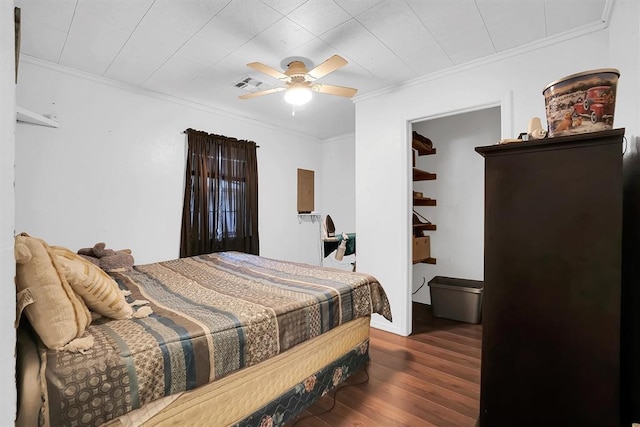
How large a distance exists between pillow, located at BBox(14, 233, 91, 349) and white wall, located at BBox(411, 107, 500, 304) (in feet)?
12.0

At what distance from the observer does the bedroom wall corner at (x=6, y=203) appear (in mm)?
531

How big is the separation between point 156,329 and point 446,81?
2966 mm

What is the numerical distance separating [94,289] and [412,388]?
2.02 meters

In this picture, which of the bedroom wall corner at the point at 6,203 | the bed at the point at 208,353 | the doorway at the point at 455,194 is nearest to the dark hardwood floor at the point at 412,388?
the bed at the point at 208,353

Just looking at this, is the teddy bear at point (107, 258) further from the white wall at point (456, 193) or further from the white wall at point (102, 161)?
the white wall at point (456, 193)

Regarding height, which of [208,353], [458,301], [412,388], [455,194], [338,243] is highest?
Result: [455,194]

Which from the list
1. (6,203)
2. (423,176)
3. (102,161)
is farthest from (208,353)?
(423,176)

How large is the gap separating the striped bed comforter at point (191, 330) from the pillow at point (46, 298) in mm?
77

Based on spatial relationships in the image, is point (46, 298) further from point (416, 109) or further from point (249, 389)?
point (416, 109)

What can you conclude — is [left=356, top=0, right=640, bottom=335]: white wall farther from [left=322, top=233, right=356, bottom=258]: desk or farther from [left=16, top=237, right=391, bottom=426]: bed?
Result: [left=16, top=237, right=391, bottom=426]: bed

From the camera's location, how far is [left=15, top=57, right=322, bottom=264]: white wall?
2578 mm

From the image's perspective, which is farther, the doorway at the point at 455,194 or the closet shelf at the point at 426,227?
the closet shelf at the point at 426,227

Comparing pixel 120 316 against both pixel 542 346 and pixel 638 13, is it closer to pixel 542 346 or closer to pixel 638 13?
pixel 542 346

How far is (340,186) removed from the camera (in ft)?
17.5
